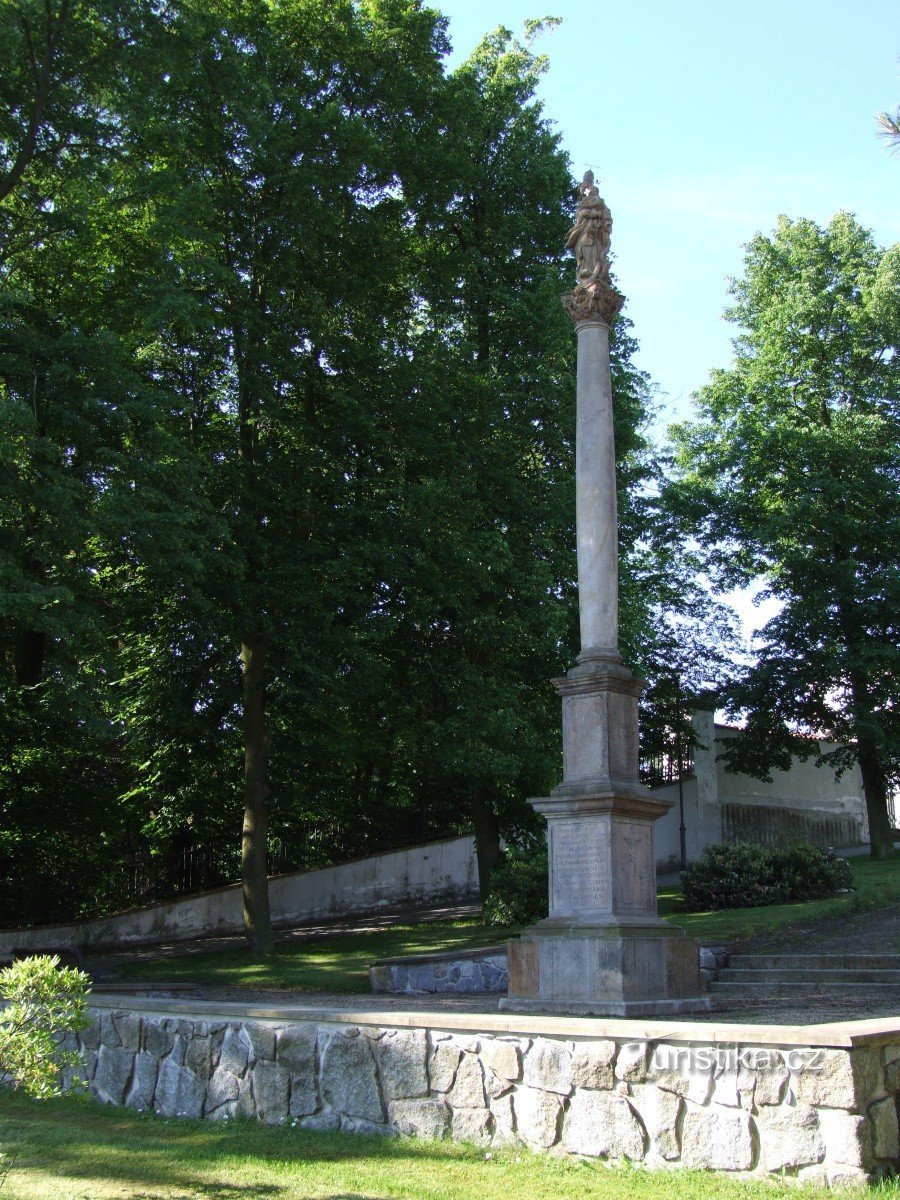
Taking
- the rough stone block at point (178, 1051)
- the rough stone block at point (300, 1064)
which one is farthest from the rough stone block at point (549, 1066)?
the rough stone block at point (178, 1051)

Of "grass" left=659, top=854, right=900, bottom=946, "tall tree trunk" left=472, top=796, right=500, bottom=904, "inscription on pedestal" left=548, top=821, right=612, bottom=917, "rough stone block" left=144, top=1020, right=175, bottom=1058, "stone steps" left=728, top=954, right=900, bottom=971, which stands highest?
"tall tree trunk" left=472, top=796, right=500, bottom=904

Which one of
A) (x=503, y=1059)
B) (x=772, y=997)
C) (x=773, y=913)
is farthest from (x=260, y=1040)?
(x=773, y=913)

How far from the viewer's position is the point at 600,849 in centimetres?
1016

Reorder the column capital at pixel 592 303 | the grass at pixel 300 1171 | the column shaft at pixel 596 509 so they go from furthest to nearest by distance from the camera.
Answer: the column capital at pixel 592 303, the column shaft at pixel 596 509, the grass at pixel 300 1171

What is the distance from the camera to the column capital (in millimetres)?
12000

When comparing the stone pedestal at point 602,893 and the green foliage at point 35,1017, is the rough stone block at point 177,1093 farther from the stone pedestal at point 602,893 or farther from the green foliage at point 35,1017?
the stone pedestal at point 602,893

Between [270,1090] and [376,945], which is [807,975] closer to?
[270,1090]

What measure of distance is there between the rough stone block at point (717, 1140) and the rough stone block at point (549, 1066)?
0.74 meters

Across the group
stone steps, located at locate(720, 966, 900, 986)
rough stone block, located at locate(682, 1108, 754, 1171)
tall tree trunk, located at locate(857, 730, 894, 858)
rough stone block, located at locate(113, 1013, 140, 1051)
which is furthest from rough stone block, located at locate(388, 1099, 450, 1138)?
tall tree trunk, located at locate(857, 730, 894, 858)

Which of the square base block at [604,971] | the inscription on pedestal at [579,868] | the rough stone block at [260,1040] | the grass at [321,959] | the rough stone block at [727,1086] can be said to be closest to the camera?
the rough stone block at [727,1086]

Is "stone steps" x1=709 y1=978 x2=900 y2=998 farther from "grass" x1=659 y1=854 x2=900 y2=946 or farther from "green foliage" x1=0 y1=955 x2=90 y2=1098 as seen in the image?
"green foliage" x1=0 y1=955 x2=90 y2=1098

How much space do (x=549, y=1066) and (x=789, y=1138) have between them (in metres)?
1.42

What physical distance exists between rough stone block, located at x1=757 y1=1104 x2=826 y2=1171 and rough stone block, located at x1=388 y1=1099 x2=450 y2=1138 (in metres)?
2.02

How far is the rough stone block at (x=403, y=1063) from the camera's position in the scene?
707 cm
